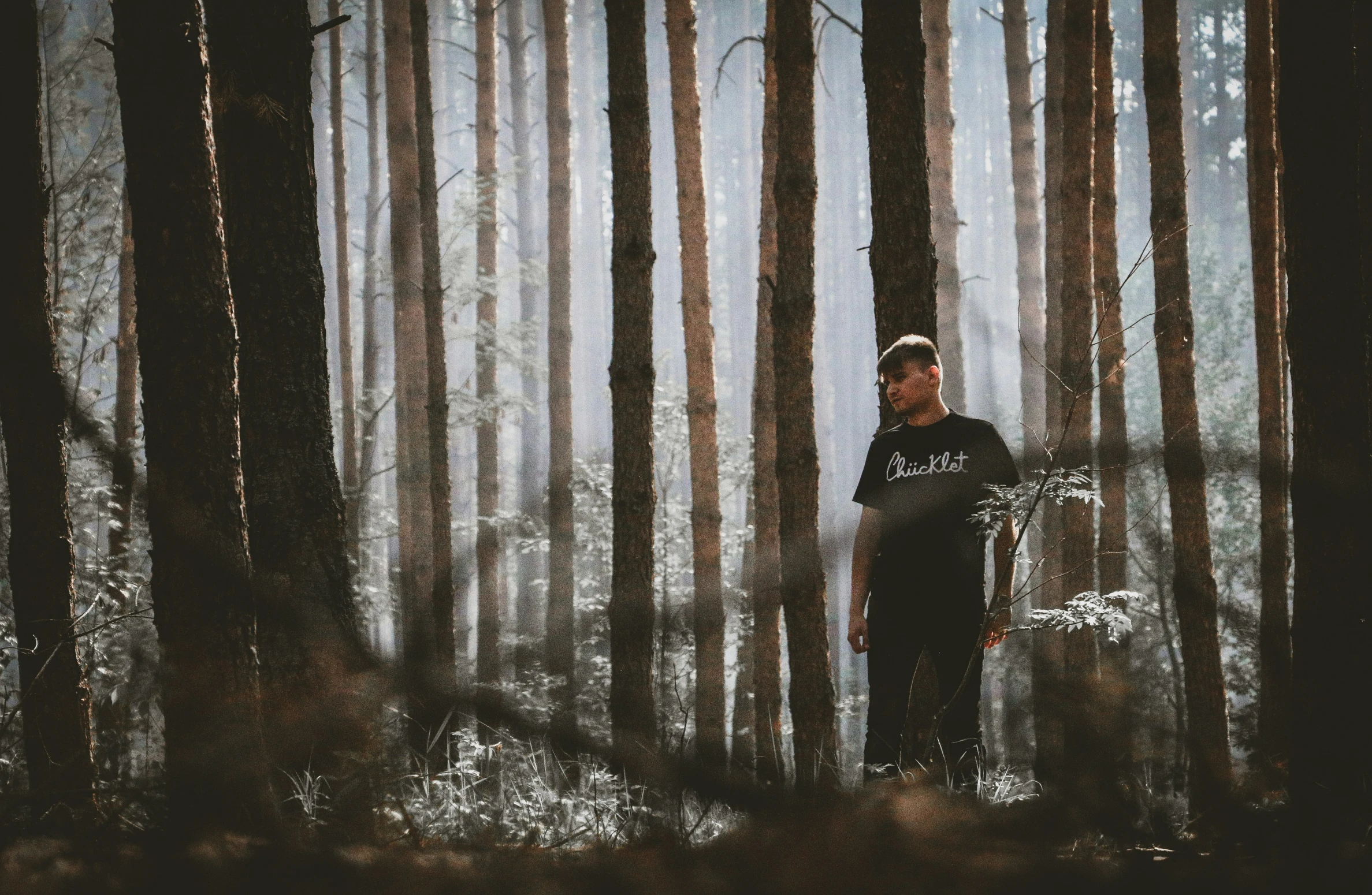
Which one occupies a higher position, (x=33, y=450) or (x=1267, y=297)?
(x=1267, y=297)

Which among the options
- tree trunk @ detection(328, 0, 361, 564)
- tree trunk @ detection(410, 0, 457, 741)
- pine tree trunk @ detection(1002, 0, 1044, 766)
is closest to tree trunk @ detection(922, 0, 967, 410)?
pine tree trunk @ detection(1002, 0, 1044, 766)

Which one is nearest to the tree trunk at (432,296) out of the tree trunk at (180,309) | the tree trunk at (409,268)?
the tree trunk at (409,268)

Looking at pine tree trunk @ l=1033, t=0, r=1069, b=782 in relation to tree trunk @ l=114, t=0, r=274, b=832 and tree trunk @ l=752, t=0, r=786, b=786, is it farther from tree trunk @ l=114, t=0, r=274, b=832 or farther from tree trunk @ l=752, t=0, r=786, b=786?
tree trunk @ l=114, t=0, r=274, b=832

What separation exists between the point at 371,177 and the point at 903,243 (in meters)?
20.0

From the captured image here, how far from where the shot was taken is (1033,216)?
13.6 meters

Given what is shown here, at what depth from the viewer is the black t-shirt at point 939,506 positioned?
3.57m

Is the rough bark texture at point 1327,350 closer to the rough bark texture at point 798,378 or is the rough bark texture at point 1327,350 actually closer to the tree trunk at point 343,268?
the rough bark texture at point 798,378

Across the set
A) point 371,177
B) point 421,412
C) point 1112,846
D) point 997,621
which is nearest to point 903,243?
point 997,621

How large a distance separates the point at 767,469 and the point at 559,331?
497cm

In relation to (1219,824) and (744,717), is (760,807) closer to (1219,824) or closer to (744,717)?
(1219,824)

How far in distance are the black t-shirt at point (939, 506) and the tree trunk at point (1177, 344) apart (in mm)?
3952

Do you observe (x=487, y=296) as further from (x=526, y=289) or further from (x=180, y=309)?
(x=180, y=309)

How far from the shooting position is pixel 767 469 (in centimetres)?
959

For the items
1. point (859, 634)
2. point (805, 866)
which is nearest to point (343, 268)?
point (859, 634)
